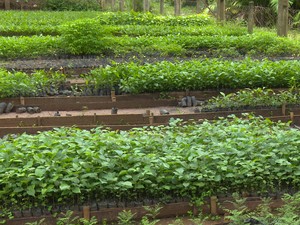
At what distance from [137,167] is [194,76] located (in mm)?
5177

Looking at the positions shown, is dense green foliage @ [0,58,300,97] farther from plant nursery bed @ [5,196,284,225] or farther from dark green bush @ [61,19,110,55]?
plant nursery bed @ [5,196,284,225]

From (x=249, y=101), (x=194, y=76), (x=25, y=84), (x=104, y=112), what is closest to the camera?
(x=249, y=101)

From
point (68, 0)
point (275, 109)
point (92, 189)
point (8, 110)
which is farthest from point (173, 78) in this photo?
point (68, 0)

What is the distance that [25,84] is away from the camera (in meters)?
10.0

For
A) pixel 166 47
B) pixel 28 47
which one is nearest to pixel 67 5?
pixel 28 47

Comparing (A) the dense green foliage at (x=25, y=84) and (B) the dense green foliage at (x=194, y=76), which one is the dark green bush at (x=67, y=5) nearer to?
(A) the dense green foliage at (x=25, y=84)

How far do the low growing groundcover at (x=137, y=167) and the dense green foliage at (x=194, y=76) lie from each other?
13.9 feet

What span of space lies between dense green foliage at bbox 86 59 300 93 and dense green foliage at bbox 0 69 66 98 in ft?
3.19

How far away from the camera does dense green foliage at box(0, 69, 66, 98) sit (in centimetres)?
986

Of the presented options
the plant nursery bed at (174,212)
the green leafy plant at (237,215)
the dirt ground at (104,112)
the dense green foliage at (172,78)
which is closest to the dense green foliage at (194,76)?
the dense green foliage at (172,78)

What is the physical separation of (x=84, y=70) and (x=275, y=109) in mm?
5522

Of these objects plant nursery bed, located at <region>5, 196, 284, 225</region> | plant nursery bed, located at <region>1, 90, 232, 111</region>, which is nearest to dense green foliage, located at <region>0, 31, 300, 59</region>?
plant nursery bed, located at <region>1, 90, 232, 111</region>

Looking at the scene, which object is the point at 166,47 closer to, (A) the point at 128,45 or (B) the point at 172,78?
(A) the point at 128,45

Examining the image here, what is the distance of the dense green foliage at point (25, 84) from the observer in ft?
32.3
